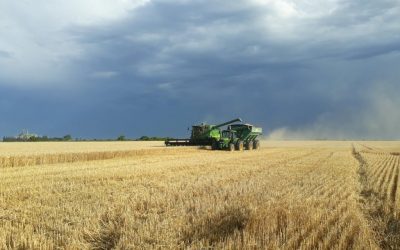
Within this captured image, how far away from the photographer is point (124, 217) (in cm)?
816

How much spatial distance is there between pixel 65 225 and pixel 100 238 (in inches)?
37.4

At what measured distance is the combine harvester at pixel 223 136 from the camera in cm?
3888

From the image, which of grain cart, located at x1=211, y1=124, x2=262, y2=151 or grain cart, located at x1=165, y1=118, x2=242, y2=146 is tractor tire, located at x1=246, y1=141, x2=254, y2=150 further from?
grain cart, located at x1=165, y1=118, x2=242, y2=146

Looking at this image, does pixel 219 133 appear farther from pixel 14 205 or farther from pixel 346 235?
pixel 346 235

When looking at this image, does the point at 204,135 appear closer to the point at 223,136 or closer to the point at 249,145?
the point at 223,136

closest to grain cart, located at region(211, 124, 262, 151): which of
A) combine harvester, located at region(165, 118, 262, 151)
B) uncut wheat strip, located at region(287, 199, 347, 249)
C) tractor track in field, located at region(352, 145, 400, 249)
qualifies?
combine harvester, located at region(165, 118, 262, 151)

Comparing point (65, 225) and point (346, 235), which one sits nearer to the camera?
point (346, 235)

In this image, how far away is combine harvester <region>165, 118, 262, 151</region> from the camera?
38.9 m

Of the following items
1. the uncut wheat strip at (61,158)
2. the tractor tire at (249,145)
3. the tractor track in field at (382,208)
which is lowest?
the tractor track in field at (382,208)

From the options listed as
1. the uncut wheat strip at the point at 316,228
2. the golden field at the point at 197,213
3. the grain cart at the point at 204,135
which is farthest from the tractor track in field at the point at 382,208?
the grain cart at the point at 204,135

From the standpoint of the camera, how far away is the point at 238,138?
133ft

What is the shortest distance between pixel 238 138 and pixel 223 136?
6.11 ft

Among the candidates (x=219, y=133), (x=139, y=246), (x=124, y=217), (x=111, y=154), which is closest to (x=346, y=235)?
(x=139, y=246)

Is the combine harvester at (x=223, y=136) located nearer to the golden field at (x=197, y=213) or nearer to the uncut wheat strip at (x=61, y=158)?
the uncut wheat strip at (x=61, y=158)
